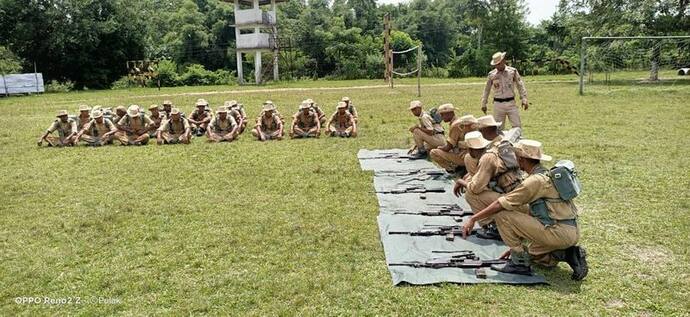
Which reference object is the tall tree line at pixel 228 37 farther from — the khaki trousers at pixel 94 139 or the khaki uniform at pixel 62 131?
the khaki trousers at pixel 94 139

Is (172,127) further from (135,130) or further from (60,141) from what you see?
(60,141)

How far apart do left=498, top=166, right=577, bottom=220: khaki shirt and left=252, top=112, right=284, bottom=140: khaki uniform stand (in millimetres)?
8705

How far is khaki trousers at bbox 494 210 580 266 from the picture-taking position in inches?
194

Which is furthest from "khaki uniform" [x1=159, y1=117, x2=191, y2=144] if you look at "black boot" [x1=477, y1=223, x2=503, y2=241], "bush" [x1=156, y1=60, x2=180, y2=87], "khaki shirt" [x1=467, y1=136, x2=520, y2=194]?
"bush" [x1=156, y1=60, x2=180, y2=87]

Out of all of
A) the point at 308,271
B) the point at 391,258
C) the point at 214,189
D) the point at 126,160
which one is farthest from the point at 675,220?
the point at 126,160

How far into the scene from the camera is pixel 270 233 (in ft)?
21.1

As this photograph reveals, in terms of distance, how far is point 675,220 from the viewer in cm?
656

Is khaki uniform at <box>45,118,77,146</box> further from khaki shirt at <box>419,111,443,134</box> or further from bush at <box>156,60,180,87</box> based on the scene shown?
bush at <box>156,60,180,87</box>

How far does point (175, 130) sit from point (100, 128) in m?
1.74

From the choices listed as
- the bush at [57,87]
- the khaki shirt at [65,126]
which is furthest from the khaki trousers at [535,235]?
the bush at [57,87]

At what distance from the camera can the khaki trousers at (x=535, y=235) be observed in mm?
4916

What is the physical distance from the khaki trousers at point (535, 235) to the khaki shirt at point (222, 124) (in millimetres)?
9139

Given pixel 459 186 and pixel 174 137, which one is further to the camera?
pixel 174 137

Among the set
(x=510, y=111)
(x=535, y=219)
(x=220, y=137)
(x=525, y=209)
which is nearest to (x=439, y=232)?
(x=525, y=209)
